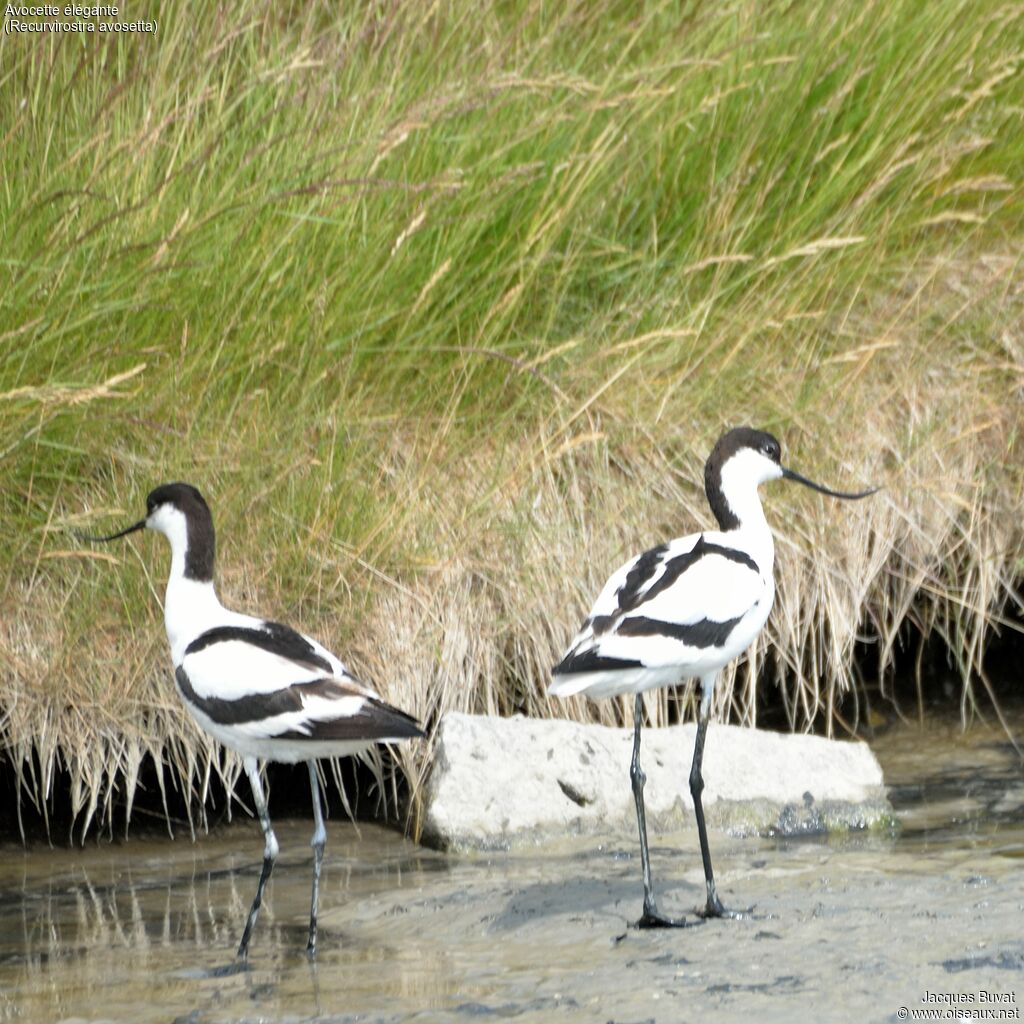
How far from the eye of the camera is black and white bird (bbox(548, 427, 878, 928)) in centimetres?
407

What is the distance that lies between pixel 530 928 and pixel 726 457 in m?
1.43

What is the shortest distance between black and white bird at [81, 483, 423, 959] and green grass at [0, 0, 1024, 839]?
61 centimetres

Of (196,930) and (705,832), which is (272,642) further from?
(705,832)

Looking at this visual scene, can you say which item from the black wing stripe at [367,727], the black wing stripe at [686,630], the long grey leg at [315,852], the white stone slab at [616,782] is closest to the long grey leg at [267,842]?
the long grey leg at [315,852]

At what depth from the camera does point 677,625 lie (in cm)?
416

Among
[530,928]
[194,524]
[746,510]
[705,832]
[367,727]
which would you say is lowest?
[530,928]

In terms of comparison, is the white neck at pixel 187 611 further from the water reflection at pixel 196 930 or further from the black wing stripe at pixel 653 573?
the black wing stripe at pixel 653 573

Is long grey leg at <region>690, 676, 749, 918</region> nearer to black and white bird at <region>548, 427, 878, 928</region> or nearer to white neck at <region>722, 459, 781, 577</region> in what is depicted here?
black and white bird at <region>548, 427, 878, 928</region>

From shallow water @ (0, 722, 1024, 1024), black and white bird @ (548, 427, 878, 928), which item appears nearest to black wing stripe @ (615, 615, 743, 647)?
black and white bird @ (548, 427, 878, 928)

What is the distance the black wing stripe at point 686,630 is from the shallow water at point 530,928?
0.68 m

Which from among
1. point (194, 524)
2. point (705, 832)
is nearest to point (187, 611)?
point (194, 524)

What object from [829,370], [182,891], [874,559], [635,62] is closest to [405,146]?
[635,62]

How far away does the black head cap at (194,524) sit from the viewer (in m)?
4.56

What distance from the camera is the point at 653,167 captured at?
6.20 m
